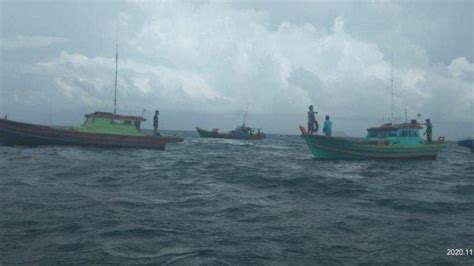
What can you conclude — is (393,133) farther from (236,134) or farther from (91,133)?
(236,134)

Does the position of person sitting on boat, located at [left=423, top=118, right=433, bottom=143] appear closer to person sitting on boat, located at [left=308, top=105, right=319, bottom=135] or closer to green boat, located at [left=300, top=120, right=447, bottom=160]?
green boat, located at [left=300, top=120, right=447, bottom=160]

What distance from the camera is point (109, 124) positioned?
1100 inches

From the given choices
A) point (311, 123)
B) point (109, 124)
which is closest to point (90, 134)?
point (109, 124)

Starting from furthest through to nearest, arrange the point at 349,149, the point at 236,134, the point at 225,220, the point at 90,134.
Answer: the point at 236,134, the point at 90,134, the point at 349,149, the point at 225,220

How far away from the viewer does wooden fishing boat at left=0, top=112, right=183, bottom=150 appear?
25.7m

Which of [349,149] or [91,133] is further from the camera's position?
[91,133]

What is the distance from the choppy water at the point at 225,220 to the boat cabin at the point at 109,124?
13.8m

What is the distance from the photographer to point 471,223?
8.13m

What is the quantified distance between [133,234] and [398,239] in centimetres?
476

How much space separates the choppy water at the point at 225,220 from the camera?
18.8 ft

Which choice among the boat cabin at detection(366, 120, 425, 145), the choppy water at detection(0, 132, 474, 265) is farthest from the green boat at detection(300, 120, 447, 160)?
the choppy water at detection(0, 132, 474, 265)

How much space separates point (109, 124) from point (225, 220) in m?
22.3

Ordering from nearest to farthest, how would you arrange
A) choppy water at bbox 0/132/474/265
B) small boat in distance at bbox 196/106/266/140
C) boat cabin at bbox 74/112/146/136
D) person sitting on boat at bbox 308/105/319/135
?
choppy water at bbox 0/132/474/265 → person sitting on boat at bbox 308/105/319/135 → boat cabin at bbox 74/112/146/136 → small boat in distance at bbox 196/106/266/140

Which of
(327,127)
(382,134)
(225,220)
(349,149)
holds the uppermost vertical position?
(327,127)
